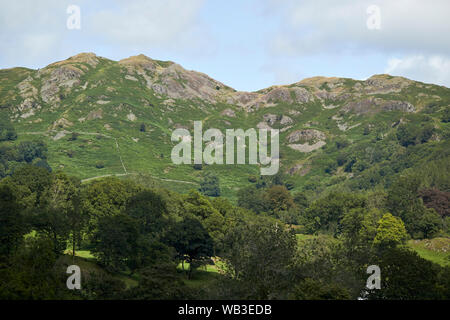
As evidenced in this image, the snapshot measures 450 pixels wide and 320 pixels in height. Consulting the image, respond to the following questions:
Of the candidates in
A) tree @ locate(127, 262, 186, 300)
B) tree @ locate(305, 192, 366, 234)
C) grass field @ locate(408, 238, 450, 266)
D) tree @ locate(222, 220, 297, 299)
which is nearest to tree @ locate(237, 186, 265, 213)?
tree @ locate(305, 192, 366, 234)

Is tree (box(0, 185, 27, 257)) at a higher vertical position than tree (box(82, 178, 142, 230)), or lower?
lower

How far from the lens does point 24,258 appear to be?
4866cm

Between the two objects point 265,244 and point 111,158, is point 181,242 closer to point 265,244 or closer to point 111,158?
point 265,244

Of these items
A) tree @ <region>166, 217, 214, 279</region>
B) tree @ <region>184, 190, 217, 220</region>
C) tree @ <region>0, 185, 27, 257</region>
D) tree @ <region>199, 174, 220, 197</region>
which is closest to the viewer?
tree @ <region>0, 185, 27, 257</region>

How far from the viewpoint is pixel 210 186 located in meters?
188

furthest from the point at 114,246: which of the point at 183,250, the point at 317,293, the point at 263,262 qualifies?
the point at 317,293

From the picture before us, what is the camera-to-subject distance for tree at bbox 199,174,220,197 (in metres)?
187

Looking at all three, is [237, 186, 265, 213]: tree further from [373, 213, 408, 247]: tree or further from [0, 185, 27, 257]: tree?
[0, 185, 27, 257]: tree

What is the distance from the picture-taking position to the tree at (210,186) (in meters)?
187

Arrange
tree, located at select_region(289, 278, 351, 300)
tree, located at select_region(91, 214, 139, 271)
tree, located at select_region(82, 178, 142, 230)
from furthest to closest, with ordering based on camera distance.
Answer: tree, located at select_region(82, 178, 142, 230), tree, located at select_region(91, 214, 139, 271), tree, located at select_region(289, 278, 351, 300)

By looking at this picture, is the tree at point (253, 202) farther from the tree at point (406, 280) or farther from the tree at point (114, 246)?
the tree at point (406, 280)

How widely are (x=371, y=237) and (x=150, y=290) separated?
68263mm

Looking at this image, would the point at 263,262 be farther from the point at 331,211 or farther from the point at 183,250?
the point at 331,211
